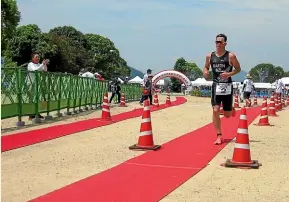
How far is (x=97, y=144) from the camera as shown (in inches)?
386

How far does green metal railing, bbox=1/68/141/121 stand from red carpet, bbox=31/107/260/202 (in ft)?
15.7

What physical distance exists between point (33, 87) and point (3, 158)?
6.09m

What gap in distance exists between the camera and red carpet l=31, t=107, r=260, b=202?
5559 mm

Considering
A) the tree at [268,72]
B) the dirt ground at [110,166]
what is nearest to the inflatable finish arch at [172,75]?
the dirt ground at [110,166]

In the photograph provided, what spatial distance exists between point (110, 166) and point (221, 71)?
12.0 feet

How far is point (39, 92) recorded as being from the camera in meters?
14.3

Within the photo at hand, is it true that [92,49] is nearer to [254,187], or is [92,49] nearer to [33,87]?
[33,87]

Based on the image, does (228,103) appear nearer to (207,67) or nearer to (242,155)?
(207,67)

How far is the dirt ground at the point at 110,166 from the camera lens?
5.86m

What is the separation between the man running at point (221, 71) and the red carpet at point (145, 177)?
0.88 m

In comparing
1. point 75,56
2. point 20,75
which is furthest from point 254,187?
point 75,56

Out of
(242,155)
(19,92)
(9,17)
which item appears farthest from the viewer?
(9,17)

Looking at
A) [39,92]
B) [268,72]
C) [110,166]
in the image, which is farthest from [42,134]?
[268,72]

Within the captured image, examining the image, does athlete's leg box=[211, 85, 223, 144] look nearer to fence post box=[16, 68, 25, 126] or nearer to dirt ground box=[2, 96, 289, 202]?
dirt ground box=[2, 96, 289, 202]
